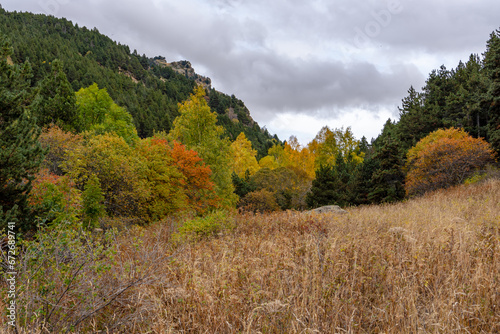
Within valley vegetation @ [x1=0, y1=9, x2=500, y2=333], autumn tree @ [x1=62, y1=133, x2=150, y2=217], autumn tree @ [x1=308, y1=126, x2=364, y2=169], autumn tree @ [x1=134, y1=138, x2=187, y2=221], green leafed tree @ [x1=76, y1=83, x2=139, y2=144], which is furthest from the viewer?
autumn tree @ [x1=308, y1=126, x2=364, y2=169]

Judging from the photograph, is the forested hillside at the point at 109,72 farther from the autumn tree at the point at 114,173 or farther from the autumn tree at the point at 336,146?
the autumn tree at the point at 336,146

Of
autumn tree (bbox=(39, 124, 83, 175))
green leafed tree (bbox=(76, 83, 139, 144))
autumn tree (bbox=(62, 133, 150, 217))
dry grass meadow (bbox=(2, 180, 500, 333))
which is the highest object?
green leafed tree (bbox=(76, 83, 139, 144))

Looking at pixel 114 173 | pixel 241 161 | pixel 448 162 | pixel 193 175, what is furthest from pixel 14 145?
pixel 241 161

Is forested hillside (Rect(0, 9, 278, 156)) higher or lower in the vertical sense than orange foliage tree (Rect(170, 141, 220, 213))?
higher

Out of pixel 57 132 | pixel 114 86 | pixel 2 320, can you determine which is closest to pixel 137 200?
pixel 57 132

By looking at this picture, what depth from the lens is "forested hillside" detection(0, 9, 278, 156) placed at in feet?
219

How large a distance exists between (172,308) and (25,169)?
7.82 meters

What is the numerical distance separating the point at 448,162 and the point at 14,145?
26.9 metres

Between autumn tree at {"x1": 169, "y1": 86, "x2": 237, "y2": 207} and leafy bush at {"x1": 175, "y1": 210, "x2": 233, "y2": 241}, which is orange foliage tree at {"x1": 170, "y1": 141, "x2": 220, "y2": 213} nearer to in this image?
autumn tree at {"x1": 169, "y1": 86, "x2": 237, "y2": 207}

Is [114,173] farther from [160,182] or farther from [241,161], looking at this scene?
[241,161]

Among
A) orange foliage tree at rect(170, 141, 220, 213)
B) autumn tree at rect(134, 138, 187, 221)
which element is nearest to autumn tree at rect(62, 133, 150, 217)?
autumn tree at rect(134, 138, 187, 221)

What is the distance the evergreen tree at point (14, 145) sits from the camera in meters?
7.51

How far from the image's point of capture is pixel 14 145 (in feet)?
24.9

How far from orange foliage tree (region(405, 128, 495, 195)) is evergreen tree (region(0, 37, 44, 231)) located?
2544 cm
